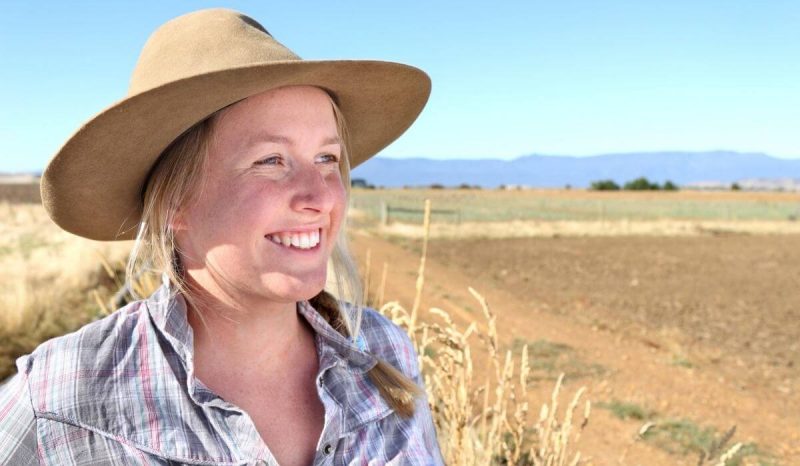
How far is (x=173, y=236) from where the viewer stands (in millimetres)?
1541

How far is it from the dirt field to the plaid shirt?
1594 mm

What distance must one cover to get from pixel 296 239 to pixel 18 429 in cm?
55

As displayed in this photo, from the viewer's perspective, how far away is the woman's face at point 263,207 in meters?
1.44

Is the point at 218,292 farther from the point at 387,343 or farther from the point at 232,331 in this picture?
the point at 387,343

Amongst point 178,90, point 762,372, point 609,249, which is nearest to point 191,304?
point 178,90

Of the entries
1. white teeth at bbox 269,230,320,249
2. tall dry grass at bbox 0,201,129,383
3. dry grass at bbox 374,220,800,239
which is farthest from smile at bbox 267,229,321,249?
dry grass at bbox 374,220,800,239

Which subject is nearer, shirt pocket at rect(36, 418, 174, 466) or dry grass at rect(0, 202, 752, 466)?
shirt pocket at rect(36, 418, 174, 466)

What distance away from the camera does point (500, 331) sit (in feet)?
29.3

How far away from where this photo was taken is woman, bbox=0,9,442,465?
53.1 inches

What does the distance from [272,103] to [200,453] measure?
632 mm

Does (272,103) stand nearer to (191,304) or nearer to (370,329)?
(191,304)

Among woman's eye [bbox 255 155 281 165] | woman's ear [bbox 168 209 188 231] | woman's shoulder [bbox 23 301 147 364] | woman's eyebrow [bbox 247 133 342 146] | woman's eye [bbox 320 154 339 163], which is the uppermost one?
woman's eyebrow [bbox 247 133 342 146]

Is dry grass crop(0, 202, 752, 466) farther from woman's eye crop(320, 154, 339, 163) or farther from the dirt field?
woman's eye crop(320, 154, 339, 163)

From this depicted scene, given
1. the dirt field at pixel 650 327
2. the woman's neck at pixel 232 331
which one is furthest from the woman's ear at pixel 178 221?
the dirt field at pixel 650 327
